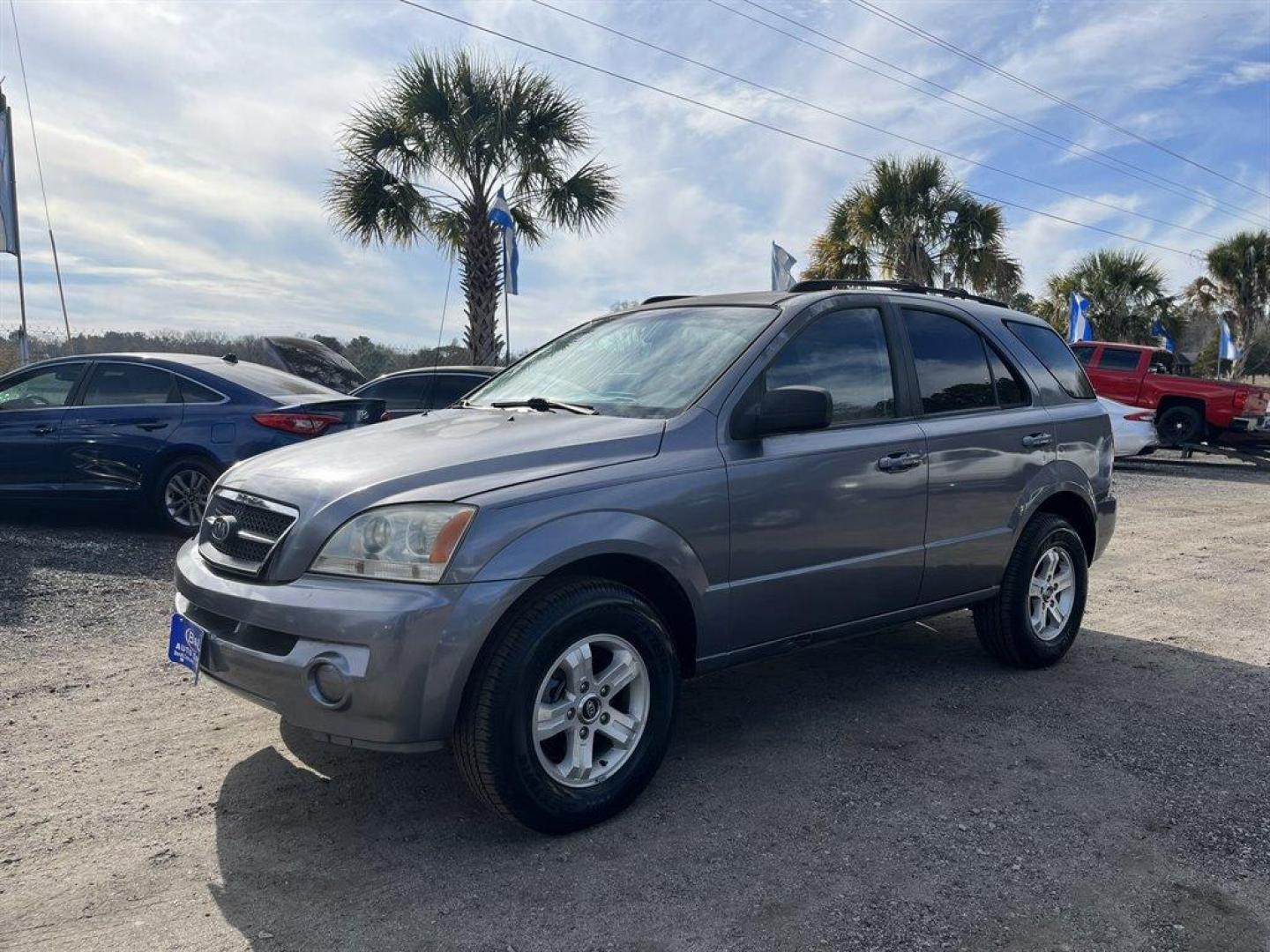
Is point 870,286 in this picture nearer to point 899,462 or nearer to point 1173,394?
point 899,462

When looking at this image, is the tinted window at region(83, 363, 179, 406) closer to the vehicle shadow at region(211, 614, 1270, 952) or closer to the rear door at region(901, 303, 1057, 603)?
the vehicle shadow at region(211, 614, 1270, 952)

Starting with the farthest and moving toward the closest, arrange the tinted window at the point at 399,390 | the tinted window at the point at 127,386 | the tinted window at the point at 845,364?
the tinted window at the point at 399,390, the tinted window at the point at 127,386, the tinted window at the point at 845,364

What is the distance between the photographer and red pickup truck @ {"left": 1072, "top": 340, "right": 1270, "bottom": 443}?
17000mm

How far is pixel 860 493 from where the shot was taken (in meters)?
3.99

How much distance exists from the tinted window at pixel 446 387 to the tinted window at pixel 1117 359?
12.0m

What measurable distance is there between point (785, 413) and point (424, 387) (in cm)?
860

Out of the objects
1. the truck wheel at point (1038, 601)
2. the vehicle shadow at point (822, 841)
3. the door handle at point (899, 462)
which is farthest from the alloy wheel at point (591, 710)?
the truck wheel at point (1038, 601)

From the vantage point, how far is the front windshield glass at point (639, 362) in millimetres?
3791

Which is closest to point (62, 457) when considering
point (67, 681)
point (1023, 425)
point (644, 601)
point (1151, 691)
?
point (67, 681)

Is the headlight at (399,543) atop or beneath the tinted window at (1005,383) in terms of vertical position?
beneath

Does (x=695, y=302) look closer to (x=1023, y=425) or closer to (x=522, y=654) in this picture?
(x=1023, y=425)

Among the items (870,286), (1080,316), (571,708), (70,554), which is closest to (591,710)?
(571,708)

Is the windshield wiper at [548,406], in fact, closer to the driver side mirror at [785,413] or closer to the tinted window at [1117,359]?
the driver side mirror at [785,413]

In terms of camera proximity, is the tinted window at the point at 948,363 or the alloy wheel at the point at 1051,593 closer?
the tinted window at the point at 948,363
